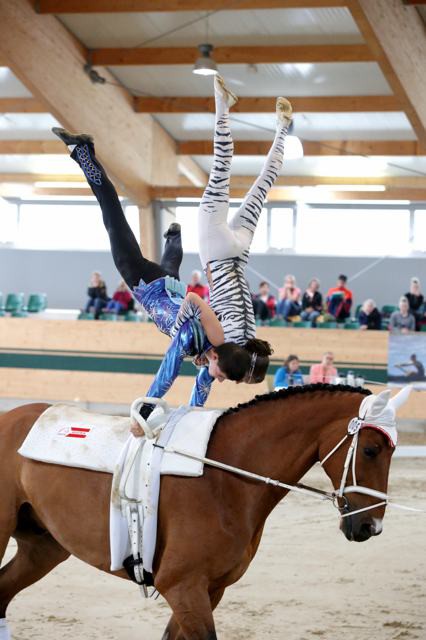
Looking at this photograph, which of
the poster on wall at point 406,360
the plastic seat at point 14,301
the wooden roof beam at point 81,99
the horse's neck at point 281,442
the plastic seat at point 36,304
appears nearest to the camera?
the horse's neck at point 281,442

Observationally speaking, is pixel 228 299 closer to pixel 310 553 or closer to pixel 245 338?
pixel 245 338

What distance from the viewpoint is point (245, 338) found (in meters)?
3.72

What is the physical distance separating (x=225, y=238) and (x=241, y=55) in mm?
7581

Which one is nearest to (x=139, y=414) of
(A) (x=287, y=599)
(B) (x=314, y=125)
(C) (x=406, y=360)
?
(A) (x=287, y=599)

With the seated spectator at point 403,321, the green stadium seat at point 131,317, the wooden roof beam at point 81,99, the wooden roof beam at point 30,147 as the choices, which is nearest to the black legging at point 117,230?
the wooden roof beam at point 81,99

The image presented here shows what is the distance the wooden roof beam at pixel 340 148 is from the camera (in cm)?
1402

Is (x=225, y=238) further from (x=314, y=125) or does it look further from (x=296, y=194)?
(x=296, y=194)

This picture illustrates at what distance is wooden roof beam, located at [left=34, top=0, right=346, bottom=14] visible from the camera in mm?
9281

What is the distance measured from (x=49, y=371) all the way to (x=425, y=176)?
765cm

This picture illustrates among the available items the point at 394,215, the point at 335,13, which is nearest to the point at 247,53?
the point at 335,13

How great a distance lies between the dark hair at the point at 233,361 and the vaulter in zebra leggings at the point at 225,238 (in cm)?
47

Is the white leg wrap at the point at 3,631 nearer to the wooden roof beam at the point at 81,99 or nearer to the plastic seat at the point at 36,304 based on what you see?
the wooden roof beam at the point at 81,99

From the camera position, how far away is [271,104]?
1253cm

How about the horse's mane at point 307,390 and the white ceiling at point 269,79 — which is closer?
the horse's mane at point 307,390
